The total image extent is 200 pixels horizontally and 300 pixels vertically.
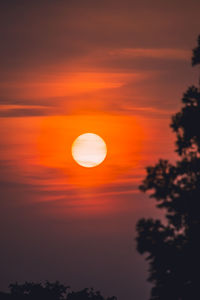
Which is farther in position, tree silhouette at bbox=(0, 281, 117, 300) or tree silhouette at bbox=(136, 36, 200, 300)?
tree silhouette at bbox=(0, 281, 117, 300)

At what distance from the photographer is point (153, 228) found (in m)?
21.8

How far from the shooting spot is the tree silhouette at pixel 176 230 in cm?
2150

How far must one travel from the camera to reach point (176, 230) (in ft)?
71.4

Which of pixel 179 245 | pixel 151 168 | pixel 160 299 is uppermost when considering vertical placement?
pixel 151 168

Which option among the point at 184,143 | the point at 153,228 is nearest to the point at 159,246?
the point at 153,228

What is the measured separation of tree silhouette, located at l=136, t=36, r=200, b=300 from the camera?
70.5 ft

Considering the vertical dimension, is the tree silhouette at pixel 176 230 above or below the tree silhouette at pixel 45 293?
below

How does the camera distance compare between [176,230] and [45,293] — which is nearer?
[176,230]

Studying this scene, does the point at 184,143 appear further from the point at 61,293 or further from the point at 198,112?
the point at 61,293

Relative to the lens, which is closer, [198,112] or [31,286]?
[198,112]

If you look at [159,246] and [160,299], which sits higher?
[159,246]

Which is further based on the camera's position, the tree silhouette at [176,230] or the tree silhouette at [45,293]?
the tree silhouette at [45,293]

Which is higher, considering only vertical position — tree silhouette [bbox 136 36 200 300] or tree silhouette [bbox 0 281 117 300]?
A: tree silhouette [bbox 0 281 117 300]

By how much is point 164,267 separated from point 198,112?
5205 millimetres
